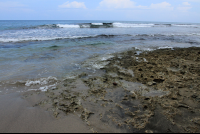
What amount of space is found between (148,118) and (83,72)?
2.98 meters

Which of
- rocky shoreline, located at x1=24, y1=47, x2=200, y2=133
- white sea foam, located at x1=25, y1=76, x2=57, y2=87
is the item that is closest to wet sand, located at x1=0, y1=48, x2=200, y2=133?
rocky shoreline, located at x1=24, y1=47, x2=200, y2=133

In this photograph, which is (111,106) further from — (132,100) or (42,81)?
(42,81)

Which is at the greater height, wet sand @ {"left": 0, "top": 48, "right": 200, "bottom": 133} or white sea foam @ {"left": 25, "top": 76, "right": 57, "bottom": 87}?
white sea foam @ {"left": 25, "top": 76, "right": 57, "bottom": 87}

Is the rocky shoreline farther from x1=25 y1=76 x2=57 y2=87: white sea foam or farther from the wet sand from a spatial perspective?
x1=25 y1=76 x2=57 y2=87: white sea foam

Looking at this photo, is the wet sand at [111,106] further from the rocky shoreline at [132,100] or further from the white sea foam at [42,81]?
the white sea foam at [42,81]

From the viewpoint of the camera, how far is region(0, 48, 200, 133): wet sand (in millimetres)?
2119

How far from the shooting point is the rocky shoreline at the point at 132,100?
2.16 m

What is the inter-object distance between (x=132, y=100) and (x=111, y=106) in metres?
0.61

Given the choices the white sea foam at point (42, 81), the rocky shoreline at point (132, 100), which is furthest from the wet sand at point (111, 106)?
the white sea foam at point (42, 81)

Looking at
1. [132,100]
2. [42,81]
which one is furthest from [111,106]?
[42,81]

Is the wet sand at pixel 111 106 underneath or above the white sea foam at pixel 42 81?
underneath

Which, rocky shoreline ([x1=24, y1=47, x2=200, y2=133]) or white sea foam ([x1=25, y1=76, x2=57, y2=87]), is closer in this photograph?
rocky shoreline ([x1=24, y1=47, x2=200, y2=133])

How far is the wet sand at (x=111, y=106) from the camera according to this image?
6.95ft

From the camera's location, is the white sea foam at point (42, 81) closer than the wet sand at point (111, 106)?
No
